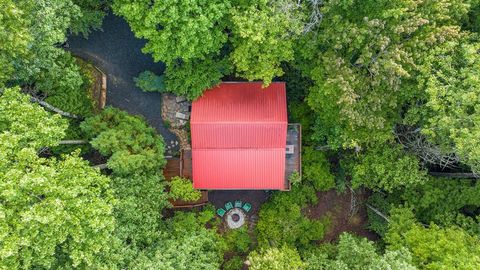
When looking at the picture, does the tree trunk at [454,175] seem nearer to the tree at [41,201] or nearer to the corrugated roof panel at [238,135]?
the corrugated roof panel at [238,135]

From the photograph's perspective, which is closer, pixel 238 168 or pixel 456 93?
pixel 456 93

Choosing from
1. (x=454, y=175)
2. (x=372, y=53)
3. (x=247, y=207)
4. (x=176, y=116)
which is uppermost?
(x=372, y=53)

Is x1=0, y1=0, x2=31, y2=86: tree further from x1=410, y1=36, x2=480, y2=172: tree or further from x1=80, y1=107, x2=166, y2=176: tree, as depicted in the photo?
x1=410, y1=36, x2=480, y2=172: tree

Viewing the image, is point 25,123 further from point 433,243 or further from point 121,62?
point 433,243

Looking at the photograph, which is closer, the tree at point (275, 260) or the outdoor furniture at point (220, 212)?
the tree at point (275, 260)

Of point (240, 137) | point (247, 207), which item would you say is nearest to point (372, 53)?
point (240, 137)

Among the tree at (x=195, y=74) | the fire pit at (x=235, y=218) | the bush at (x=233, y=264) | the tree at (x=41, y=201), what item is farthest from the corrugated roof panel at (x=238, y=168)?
the tree at (x=41, y=201)

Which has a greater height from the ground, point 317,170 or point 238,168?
point 238,168
